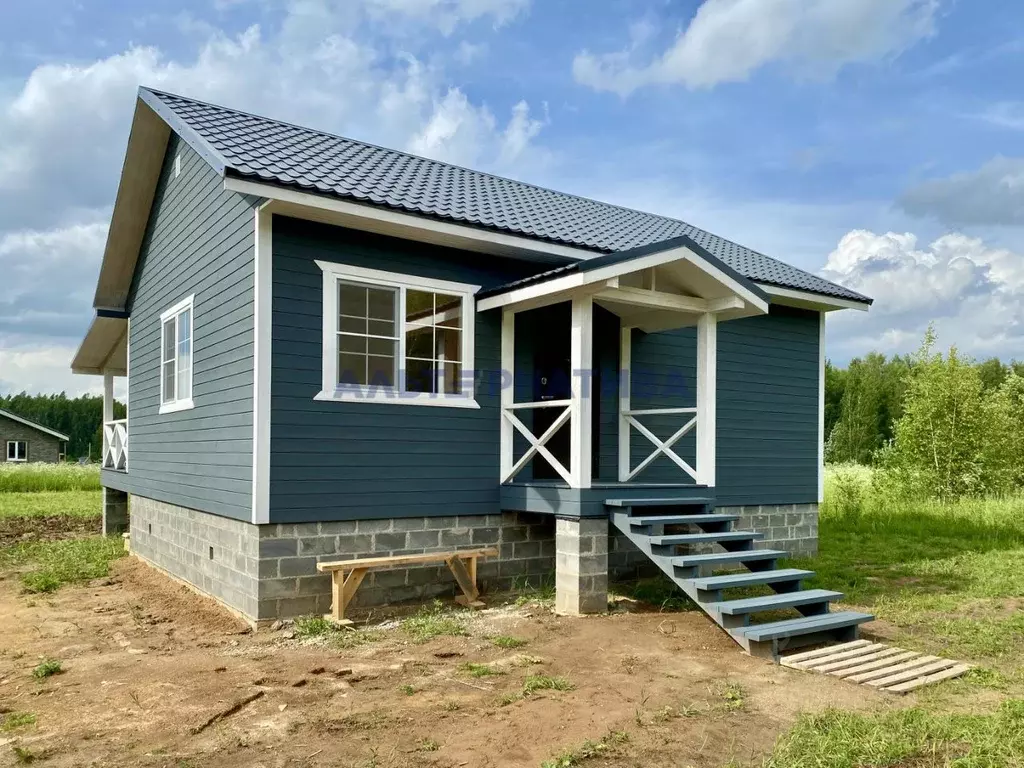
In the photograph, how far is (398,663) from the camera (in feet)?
20.2

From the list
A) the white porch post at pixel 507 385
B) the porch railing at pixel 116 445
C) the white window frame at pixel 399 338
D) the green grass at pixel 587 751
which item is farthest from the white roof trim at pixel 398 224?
the porch railing at pixel 116 445

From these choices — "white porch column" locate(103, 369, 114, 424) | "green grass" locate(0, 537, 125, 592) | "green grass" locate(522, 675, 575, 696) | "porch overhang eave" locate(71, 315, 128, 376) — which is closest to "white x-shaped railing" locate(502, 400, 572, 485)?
"green grass" locate(522, 675, 575, 696)

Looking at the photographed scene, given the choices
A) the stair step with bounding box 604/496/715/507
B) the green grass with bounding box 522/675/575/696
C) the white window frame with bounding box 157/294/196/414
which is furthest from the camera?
the white window frame with bounding box 157/294/196/414

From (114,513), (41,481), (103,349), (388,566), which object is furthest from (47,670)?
(41,481)

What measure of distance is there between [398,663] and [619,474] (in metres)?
4.52

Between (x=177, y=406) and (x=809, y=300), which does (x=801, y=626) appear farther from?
(x=177, y=406)

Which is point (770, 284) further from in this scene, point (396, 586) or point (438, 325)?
point (396, 586)

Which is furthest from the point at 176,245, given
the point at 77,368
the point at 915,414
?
the point at 915,414

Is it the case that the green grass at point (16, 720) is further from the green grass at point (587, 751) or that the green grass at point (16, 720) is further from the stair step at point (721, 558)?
the stair step at point (721, 558)

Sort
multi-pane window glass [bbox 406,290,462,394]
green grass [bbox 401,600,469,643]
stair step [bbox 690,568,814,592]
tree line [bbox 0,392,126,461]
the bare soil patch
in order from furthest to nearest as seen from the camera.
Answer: tree line [bbox 0,392,126,461] < the bare soil patch < multi-pane window glass [bbox 406,290,462,394] < green grass [bbox 401,600,469,643] < stair step [bbox 690,568,814,592]

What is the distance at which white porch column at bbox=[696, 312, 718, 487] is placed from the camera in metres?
8.66

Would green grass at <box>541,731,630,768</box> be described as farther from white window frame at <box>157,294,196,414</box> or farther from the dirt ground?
white window frame at <box>157,294,196,414</box>

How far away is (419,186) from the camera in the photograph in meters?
9.18

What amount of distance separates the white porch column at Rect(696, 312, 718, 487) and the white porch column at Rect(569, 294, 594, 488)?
144 centimetres
